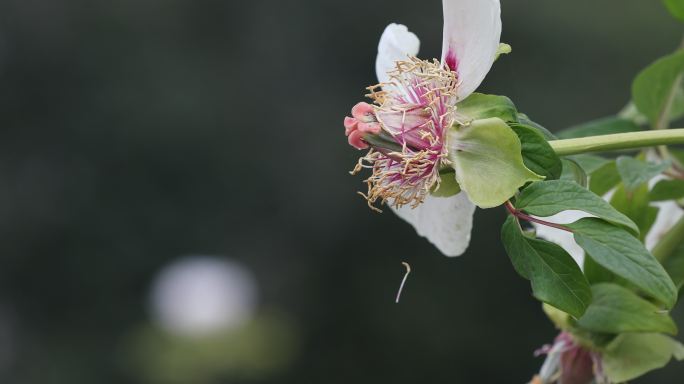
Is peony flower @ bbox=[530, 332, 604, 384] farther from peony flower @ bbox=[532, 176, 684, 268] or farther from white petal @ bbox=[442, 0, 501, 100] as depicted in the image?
white petal @ bbox=[442, 0, 501, 100]

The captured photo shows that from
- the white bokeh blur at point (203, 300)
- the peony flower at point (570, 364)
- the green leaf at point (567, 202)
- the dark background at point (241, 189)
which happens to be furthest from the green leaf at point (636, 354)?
the dark background at point (241, 189)

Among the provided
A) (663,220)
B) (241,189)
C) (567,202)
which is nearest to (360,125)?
(567,202)

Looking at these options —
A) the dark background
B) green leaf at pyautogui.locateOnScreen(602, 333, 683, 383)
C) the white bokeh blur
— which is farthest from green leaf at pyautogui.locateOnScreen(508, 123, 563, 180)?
the dark background

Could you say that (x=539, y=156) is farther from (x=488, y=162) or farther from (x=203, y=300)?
(x=203, y=300)

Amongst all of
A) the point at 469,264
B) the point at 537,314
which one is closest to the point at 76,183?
the point at 469,264

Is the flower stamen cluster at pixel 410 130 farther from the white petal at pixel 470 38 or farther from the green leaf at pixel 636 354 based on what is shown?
the green leaf at pixel 636 354

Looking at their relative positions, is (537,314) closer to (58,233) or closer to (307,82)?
(307,82)
